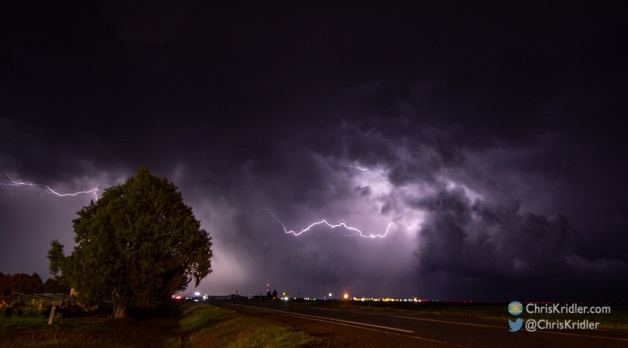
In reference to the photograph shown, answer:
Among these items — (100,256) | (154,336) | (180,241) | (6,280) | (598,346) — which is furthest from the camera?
(6,280)

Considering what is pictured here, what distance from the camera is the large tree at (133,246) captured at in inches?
1375

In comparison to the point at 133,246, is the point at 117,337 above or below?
below

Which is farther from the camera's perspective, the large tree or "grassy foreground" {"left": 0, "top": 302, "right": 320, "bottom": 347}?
the large tree

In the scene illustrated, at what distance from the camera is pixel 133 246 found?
3666 centimetres

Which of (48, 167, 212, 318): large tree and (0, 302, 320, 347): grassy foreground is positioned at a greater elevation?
(48, 167, 212, 318): large tree

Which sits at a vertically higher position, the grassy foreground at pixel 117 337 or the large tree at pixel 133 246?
the large tree at pixel 133 246

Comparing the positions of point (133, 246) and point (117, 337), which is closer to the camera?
point (117, 337)

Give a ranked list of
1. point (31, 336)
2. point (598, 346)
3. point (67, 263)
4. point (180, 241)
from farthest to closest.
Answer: point (180, 241), point (67, 263), point (31, 336), point (598, 346)

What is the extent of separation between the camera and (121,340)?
922 inches

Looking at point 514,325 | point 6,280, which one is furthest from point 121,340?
point 6,280

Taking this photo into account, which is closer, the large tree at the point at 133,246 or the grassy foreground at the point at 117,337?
the grassy foreground at the point at 117,337

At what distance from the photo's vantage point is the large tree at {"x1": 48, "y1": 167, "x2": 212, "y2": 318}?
3494 centimetres

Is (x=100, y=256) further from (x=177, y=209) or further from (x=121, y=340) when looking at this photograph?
(x=121, y=340)

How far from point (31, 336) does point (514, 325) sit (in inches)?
983
